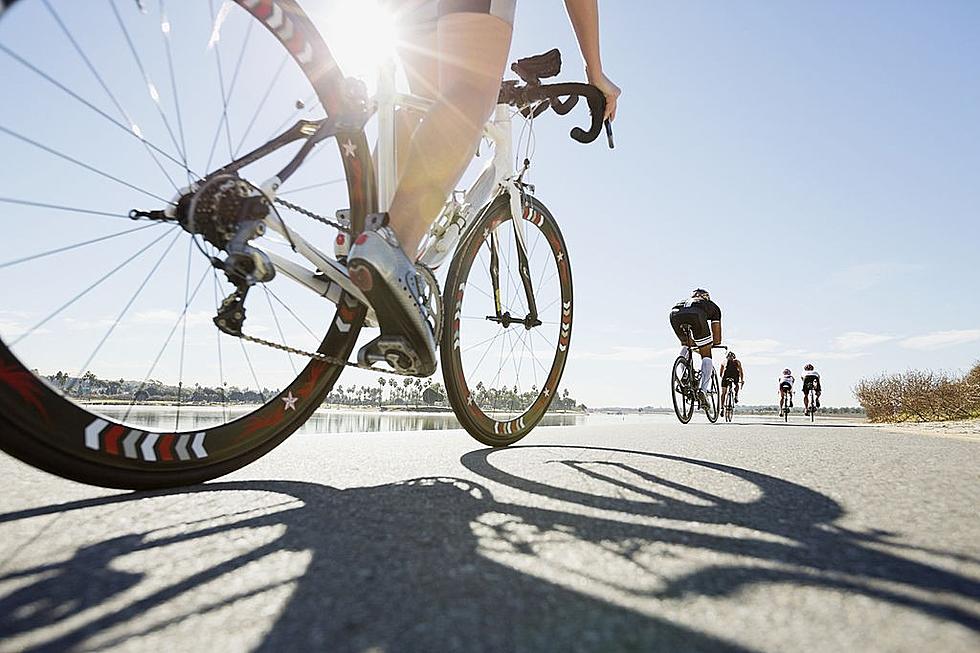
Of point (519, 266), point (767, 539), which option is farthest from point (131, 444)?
point (519, 266)

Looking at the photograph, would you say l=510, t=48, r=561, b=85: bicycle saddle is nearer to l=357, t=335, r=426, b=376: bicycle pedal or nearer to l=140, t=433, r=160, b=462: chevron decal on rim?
l=357, t=335, r=426, b=376: bicycle pedal

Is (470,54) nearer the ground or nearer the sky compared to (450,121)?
nearer the sky

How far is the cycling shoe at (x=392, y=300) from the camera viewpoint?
167cm

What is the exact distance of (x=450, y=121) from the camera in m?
1.84

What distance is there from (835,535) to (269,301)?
1.69m

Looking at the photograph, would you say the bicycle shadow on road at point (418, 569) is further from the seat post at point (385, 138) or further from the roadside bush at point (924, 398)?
the roadside bush at point (924, 398)

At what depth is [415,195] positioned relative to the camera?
1.83 metres

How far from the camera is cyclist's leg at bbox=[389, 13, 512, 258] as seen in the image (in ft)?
6.00

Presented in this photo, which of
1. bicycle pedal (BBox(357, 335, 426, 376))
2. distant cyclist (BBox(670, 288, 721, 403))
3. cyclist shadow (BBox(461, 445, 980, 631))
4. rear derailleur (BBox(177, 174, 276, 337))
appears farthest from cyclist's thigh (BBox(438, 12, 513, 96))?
distant cyclist (BBox(670, 288, 721, 403))

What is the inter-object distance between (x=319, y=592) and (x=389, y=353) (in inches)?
39.3

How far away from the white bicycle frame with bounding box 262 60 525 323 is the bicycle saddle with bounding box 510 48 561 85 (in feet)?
0.63

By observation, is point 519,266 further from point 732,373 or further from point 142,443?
point 732,373

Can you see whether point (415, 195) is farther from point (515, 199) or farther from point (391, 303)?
point (515, 199)

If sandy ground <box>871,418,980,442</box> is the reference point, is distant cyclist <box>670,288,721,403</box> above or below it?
above
